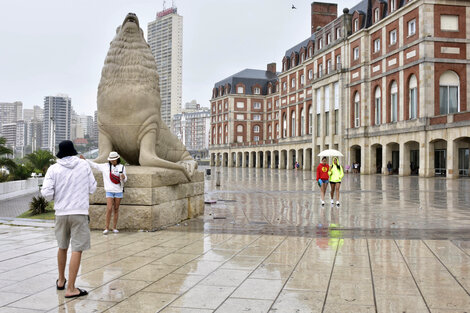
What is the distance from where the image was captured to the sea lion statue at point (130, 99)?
889 cm

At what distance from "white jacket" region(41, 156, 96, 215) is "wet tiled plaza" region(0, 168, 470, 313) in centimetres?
92

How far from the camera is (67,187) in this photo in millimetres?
4797

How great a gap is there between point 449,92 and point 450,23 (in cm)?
565

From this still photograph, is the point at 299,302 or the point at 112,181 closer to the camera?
the point at 299,302

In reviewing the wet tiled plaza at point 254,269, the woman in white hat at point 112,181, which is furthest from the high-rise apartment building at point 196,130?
the wet tiled plaza at point 254,269

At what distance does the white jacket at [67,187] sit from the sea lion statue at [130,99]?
420cm

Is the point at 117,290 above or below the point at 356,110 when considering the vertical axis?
below

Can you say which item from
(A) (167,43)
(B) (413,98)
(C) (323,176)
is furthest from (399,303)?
(A) (167,43)

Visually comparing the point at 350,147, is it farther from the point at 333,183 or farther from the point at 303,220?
the point at 303,220

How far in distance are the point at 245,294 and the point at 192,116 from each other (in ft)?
579

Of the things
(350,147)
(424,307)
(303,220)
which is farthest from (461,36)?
(424,307)

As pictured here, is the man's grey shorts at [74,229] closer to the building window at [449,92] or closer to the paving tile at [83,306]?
the paving tile at [83,306]

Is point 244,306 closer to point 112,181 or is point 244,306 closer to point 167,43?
point 112,181

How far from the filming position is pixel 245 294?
4574mm
